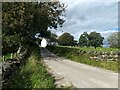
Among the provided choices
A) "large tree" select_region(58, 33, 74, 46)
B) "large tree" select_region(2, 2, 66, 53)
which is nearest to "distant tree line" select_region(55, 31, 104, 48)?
"large tree" select_region(58, 33, 74, 46)

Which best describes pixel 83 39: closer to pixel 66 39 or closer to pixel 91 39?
pixel 91 39

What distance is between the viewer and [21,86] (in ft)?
56.7

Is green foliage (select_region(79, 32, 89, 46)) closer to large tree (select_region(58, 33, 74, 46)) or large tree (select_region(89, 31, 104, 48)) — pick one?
large tree (select_region(89, 31, 104, 48))

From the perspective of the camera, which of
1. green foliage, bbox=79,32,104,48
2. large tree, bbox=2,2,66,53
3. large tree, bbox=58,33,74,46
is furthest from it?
green foliage, bbox=79,32,104,48

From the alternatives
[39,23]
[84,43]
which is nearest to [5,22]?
[39,23]

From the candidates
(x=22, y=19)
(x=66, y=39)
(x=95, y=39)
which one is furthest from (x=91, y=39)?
(x=22, y=19)

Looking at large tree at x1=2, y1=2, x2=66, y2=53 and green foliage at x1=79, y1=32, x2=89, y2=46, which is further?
green foliage at x1=79, y1=32, x2=89, y2=46

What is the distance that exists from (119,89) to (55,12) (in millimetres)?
34205

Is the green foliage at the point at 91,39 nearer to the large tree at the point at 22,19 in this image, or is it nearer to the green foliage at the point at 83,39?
the green foliage at the point at 83,39

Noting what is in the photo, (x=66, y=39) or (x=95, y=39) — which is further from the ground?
(x=95, y=39)

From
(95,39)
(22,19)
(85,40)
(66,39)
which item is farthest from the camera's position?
(85,40)

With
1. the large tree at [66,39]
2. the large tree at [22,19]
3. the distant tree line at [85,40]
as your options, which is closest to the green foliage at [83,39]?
the distant tree line at [85,40]

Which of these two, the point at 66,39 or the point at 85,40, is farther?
the point at 85,40

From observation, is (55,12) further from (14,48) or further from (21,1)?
(14,48)
